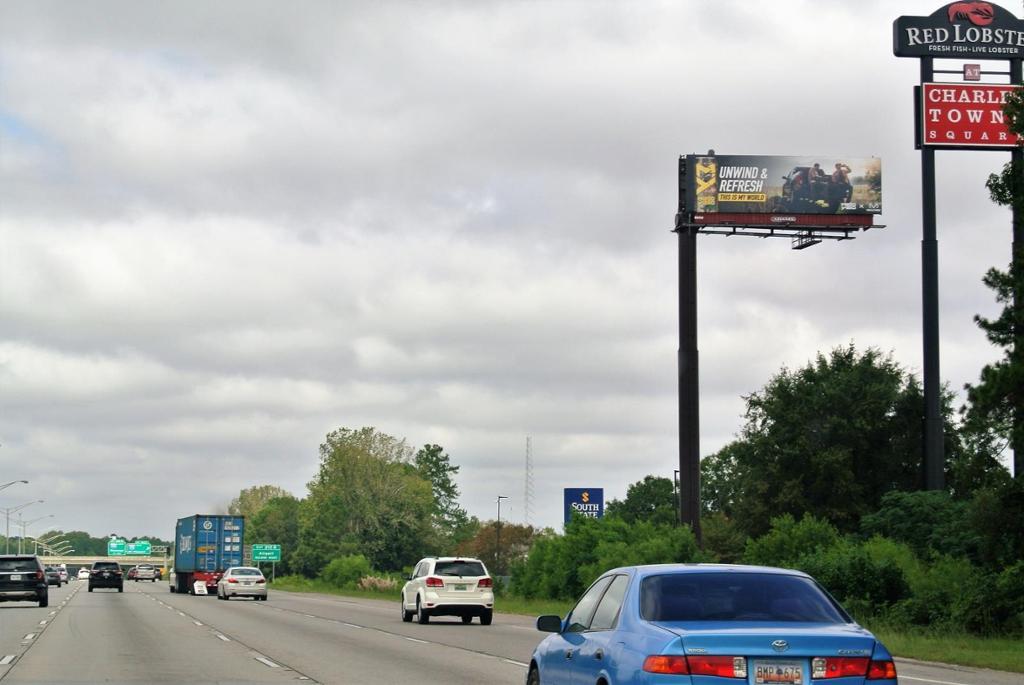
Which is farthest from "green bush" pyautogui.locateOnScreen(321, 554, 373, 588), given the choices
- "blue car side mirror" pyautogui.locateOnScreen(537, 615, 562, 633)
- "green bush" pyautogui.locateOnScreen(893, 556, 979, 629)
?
"blue car side mirror" pyautogui.locateOnScreen(537, 615, 562, 633)

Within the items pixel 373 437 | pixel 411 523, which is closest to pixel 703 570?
pixel 411 523

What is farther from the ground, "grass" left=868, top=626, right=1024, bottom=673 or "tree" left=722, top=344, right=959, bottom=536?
"tree" left=722, top=344, right=959, bottom=536

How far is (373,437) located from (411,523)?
2141 cm

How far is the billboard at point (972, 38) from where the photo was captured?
216ft

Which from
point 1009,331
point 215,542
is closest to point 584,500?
point 215,542

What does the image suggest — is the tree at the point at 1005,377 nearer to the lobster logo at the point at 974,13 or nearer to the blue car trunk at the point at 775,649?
the blue car trunk at the point at 775,649

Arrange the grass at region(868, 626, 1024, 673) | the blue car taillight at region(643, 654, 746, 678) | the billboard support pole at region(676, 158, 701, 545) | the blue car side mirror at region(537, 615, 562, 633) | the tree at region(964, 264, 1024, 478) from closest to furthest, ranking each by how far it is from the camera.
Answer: the blue car taillight at region(643, 654, 746, 678) < the blue car side mirror at region(537, 615, 562, 633) < the grass at region(868, 626, 1024, 673) < the tree at region(964, 264, 1024, 478) < the billboard support pole at region(676, 158, 701, 545)

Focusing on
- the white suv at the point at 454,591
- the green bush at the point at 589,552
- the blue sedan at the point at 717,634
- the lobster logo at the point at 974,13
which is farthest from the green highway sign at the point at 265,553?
the blue sedan at the point at 717,634

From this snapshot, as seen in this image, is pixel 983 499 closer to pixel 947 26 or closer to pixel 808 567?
pixel 808 567

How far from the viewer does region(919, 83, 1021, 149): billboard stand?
6494 centimetres

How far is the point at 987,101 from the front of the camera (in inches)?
2584

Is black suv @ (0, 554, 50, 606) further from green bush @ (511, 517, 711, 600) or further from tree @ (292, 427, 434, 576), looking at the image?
tree @ (292, 427, 434, 576)

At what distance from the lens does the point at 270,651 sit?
26.6m

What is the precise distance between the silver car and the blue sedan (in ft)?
183
